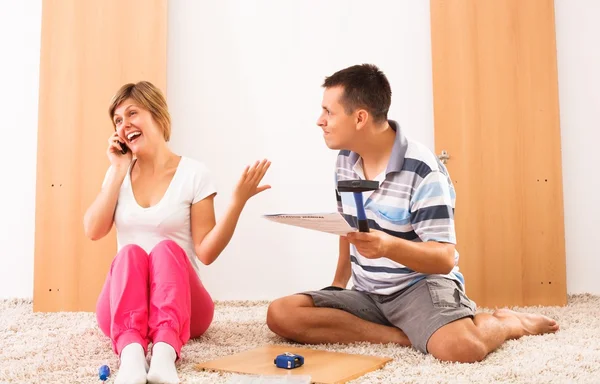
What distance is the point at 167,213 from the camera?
206 centimetres

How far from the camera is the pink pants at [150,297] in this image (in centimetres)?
164

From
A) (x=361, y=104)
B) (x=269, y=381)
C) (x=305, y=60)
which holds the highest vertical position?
(x=305, y=60)

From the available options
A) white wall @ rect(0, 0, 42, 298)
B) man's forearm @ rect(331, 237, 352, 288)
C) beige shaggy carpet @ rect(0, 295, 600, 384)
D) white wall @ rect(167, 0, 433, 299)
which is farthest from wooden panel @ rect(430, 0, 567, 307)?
white wall @ rect(0, 0, 42, 298)

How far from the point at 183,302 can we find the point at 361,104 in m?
0.87

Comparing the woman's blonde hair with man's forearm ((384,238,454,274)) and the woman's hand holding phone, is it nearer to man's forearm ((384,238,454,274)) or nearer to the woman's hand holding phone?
the woman's hand holding phone

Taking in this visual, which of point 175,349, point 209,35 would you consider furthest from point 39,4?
point 175,349

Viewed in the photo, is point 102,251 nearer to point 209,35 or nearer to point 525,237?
point 209,35

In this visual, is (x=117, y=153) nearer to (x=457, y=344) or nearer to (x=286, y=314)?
(x=286, y=314)

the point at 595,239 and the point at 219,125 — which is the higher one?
the point at 219,125

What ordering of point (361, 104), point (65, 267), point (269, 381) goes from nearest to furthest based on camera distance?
1. point (269, 381)
2. point (361, 104)
3. point (65, 267)

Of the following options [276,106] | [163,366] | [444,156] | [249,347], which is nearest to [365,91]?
[249,347]

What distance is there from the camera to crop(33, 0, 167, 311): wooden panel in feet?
10.1

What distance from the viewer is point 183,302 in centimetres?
171

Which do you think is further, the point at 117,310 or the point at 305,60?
the point at 305,60
